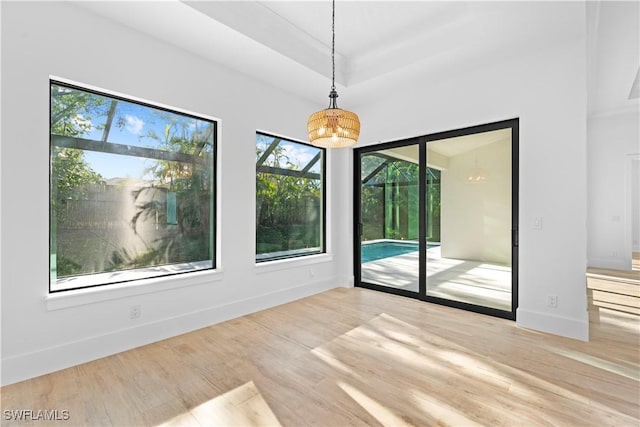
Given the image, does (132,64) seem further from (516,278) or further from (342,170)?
(516,278)

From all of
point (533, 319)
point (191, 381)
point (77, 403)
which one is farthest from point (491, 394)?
point (77, 403)

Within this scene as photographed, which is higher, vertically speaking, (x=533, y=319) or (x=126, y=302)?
(x=126, y=302)

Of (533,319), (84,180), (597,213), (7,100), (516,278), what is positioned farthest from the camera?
(597,213)

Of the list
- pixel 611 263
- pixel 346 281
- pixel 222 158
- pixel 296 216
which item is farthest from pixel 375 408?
pixel 611 263

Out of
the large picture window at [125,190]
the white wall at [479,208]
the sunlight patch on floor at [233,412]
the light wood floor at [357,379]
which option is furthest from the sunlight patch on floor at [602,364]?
the large picture window at [125,190]

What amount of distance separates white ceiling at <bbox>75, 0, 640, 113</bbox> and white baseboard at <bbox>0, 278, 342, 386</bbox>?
274 cm

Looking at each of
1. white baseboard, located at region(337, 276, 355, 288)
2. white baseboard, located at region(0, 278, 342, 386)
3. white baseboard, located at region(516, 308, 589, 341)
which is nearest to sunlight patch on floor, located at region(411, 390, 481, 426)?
white baseboard, located at region(516, 308, 589, 341)

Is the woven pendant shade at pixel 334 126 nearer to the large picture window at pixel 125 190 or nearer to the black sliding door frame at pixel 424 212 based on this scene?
the large picture window at pixel 125 190

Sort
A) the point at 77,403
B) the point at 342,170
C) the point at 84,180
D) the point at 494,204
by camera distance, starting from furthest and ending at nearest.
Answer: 1. the point at 342,170
2. the point at 494,204
3. the point at 84,180
4. the point at 77,403

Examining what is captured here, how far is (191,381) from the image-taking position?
2.26 meters

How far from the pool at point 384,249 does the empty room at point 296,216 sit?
0.12ft

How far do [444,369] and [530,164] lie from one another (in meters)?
2.32

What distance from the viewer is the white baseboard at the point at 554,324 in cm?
296

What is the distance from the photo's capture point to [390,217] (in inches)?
185
